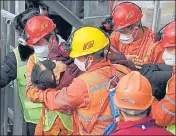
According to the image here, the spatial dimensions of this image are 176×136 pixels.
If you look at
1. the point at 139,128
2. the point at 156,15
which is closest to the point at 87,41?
the point at 139,128

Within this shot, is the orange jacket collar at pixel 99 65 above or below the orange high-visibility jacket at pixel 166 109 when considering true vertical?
above

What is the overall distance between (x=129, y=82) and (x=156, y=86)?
2.04ft

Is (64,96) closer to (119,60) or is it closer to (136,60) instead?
(119,60)

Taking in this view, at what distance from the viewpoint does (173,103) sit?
3393 millimetres

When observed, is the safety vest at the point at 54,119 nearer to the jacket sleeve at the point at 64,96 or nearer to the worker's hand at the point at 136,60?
the jacket sleeve at the point at 64,96

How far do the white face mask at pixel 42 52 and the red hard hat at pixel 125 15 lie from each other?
95cm

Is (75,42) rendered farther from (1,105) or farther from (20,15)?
(1,105)

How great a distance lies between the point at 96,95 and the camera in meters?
3.53

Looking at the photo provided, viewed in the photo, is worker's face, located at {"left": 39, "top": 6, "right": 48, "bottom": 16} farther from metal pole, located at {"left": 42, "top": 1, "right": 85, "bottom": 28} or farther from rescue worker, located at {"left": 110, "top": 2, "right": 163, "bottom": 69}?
rescue worker, located at {"left": 110, "top": 2, "right": 163, "bottom": 69}

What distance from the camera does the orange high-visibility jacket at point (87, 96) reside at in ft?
11.6

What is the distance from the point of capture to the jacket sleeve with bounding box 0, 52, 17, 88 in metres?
4.55

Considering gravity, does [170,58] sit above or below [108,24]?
above

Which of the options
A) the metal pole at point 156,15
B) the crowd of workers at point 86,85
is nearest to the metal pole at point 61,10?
the crowd of workers at point 86,85

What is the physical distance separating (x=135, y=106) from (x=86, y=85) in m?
0.51
